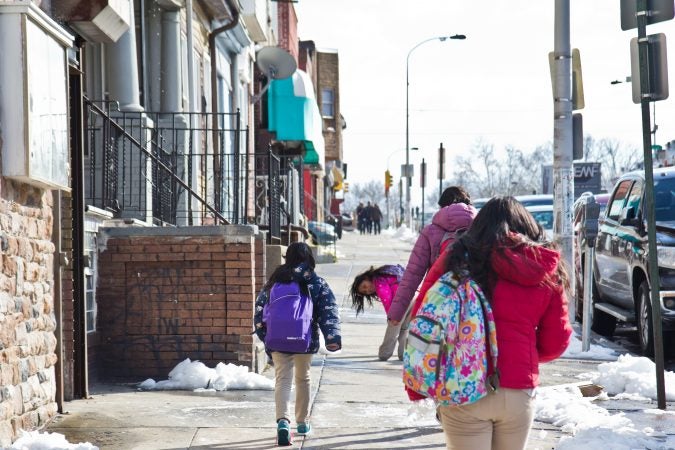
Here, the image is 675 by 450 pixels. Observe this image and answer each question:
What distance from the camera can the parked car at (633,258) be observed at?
1133 cm

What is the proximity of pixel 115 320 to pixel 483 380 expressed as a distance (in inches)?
241

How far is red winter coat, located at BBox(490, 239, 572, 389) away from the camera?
171 inches

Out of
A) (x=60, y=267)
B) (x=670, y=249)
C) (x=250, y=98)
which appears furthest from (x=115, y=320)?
(x=250, y=98)

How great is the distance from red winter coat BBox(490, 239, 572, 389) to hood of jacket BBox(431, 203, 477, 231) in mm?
3131

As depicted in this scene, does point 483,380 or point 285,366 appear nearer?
point 483,380

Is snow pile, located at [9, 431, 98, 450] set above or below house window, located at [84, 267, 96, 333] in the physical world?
below

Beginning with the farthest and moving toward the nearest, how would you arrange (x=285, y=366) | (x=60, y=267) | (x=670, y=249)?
(x=670, y=249)
(x=60, y=267)
(x=285, y=366)

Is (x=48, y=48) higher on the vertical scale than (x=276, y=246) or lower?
higher

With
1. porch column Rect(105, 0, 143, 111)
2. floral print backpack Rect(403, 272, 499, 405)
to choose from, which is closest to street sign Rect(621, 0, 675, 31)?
floral print backpack Rect(403, 272, 499, 405)

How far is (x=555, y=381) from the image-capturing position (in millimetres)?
10281

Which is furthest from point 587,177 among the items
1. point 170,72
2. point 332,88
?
point 332,88

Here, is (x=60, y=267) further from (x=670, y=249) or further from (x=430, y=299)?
(x=670, y=249)

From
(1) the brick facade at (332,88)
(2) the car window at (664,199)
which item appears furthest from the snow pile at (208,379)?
(1) the brick facade at (332,88)

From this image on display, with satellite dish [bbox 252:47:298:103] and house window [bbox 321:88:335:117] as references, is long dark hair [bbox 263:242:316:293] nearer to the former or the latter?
satellite dish [bbox 252:47:298:103]
